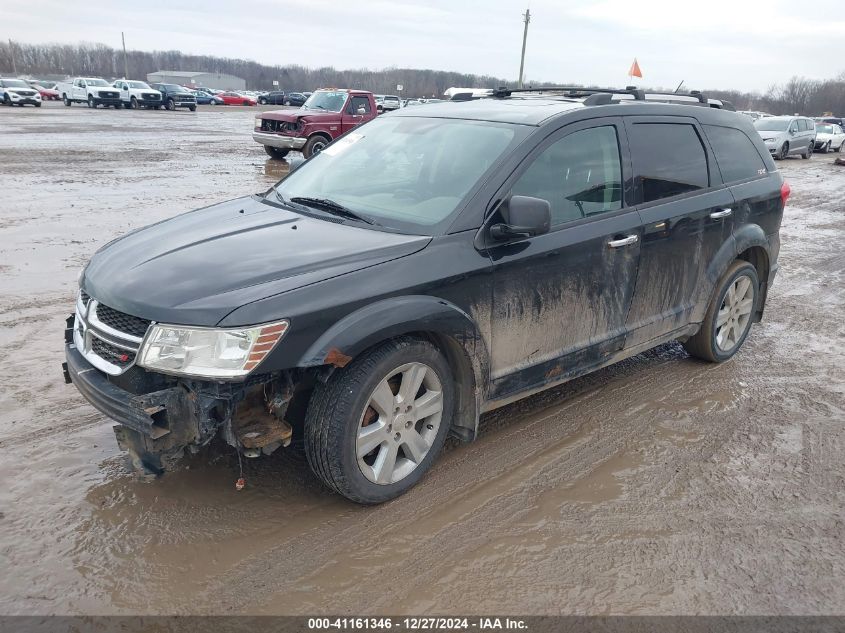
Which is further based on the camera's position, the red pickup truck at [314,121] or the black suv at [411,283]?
the red pickup truck at [314,121]

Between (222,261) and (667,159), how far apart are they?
2.88 metres

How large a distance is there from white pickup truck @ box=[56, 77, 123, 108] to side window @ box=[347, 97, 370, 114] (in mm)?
28902

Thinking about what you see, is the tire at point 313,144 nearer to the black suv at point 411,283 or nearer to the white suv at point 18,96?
the black suv at point 411,283

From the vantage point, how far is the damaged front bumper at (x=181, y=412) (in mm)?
2701

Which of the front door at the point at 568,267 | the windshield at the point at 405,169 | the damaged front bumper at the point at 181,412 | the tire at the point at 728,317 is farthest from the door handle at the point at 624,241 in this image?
the damaged front bumper at the point at 181,412

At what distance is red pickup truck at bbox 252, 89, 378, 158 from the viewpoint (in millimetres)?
16719

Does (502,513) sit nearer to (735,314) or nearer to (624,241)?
(624,241)

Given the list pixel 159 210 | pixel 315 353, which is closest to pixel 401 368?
pixel 315 353

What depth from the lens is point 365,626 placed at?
2.52 metres

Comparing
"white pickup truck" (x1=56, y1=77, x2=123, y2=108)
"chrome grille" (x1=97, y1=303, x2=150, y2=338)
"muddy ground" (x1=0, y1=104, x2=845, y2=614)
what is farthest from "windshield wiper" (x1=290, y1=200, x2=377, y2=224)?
"white pickup truck" (x1=56, y1=77, x2=123, y2=108)

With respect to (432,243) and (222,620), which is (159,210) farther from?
(222,620)

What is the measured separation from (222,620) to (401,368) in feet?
4.11

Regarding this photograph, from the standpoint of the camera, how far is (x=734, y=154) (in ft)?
15.9

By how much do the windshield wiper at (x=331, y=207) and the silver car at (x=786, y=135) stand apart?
2479 cm
